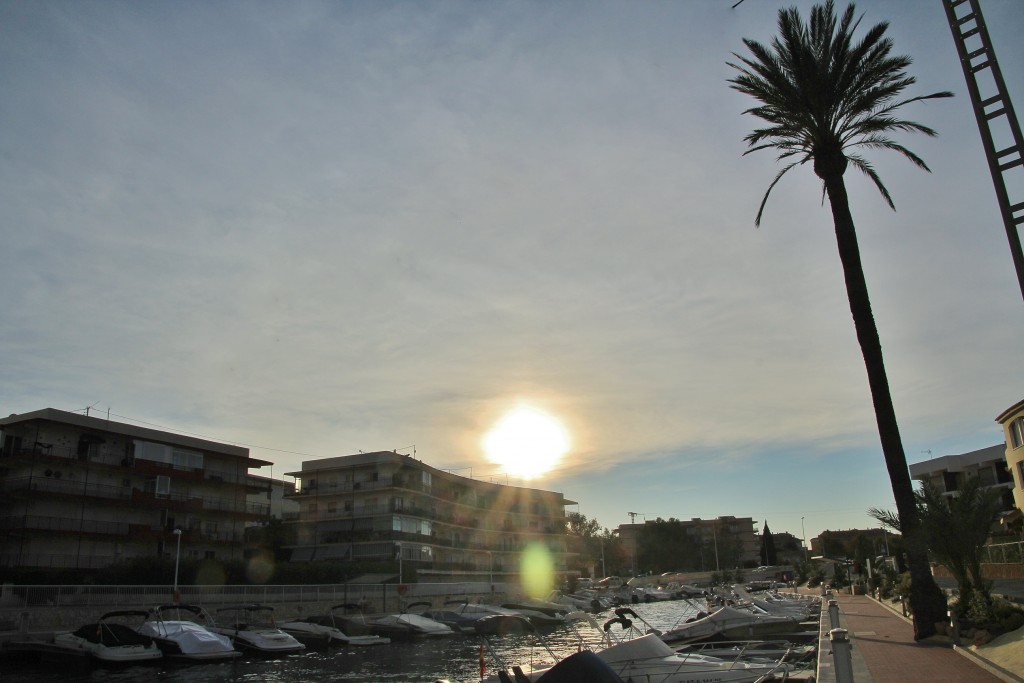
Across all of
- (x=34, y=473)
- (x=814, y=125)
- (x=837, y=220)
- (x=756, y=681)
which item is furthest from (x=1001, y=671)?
(x=34, y=473)

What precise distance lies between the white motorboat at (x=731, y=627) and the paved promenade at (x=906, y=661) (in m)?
11.2

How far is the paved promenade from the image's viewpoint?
1379cm

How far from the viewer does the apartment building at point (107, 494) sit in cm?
4469

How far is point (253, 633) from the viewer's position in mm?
34688

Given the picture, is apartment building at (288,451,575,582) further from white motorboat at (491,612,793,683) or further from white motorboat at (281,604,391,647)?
white motorboat at (491,612,793,683)

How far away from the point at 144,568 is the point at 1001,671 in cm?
4338

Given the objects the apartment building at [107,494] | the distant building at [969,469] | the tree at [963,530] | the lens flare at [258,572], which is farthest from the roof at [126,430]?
the distant building at [969,469]

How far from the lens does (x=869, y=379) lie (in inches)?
845

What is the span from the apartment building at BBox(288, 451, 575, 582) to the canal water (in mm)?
22169

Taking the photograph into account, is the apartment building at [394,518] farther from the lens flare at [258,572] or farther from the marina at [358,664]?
the marina at [358,664]

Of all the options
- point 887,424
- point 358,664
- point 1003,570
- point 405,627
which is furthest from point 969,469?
point 358,664

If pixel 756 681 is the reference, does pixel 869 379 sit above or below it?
above

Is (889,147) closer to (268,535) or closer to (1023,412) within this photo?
(1023,412)

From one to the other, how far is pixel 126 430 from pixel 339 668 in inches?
1173
